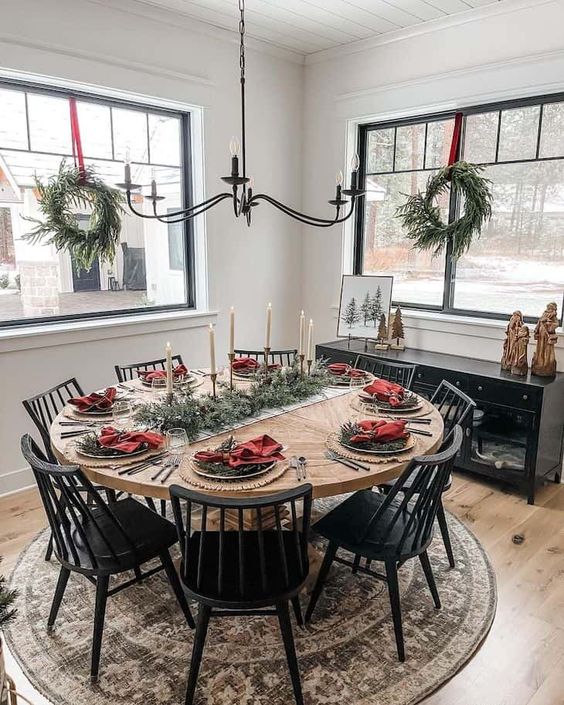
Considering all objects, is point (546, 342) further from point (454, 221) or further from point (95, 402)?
point (95, 402)

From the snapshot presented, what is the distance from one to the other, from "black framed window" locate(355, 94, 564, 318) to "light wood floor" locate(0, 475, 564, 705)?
1349mm

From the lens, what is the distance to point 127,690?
6.42 ft

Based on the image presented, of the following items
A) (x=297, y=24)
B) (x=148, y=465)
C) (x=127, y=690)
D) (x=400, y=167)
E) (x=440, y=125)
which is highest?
(x=297, y=24)

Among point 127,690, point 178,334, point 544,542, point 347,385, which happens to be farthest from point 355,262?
point 127,690

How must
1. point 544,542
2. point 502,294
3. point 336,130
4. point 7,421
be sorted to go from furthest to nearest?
point 336,130 < point 502,294 < point 7,421 < point 544,542

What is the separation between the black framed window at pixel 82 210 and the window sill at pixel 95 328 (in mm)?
77

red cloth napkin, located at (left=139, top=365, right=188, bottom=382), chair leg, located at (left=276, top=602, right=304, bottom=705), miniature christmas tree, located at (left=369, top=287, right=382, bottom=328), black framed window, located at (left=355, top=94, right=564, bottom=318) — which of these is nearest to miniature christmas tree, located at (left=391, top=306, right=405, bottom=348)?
miniature christmas tree, located at (left=369, top=287, right=382, bottom=328)

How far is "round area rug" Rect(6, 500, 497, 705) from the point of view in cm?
196

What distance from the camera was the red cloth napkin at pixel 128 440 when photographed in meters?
2.11

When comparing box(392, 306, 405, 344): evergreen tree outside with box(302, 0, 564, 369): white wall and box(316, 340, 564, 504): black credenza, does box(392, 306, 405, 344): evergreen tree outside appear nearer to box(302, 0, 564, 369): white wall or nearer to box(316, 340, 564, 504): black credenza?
box(302, 0, 564, 369): white wall

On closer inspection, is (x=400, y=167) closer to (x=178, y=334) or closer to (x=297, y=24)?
(x=297, y=24)

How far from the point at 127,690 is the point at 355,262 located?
11.9 ft

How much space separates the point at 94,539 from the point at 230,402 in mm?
803

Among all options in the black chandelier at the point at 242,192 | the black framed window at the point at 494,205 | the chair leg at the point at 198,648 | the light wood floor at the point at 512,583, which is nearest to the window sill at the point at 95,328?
the light wood floor at the point at 512,583
